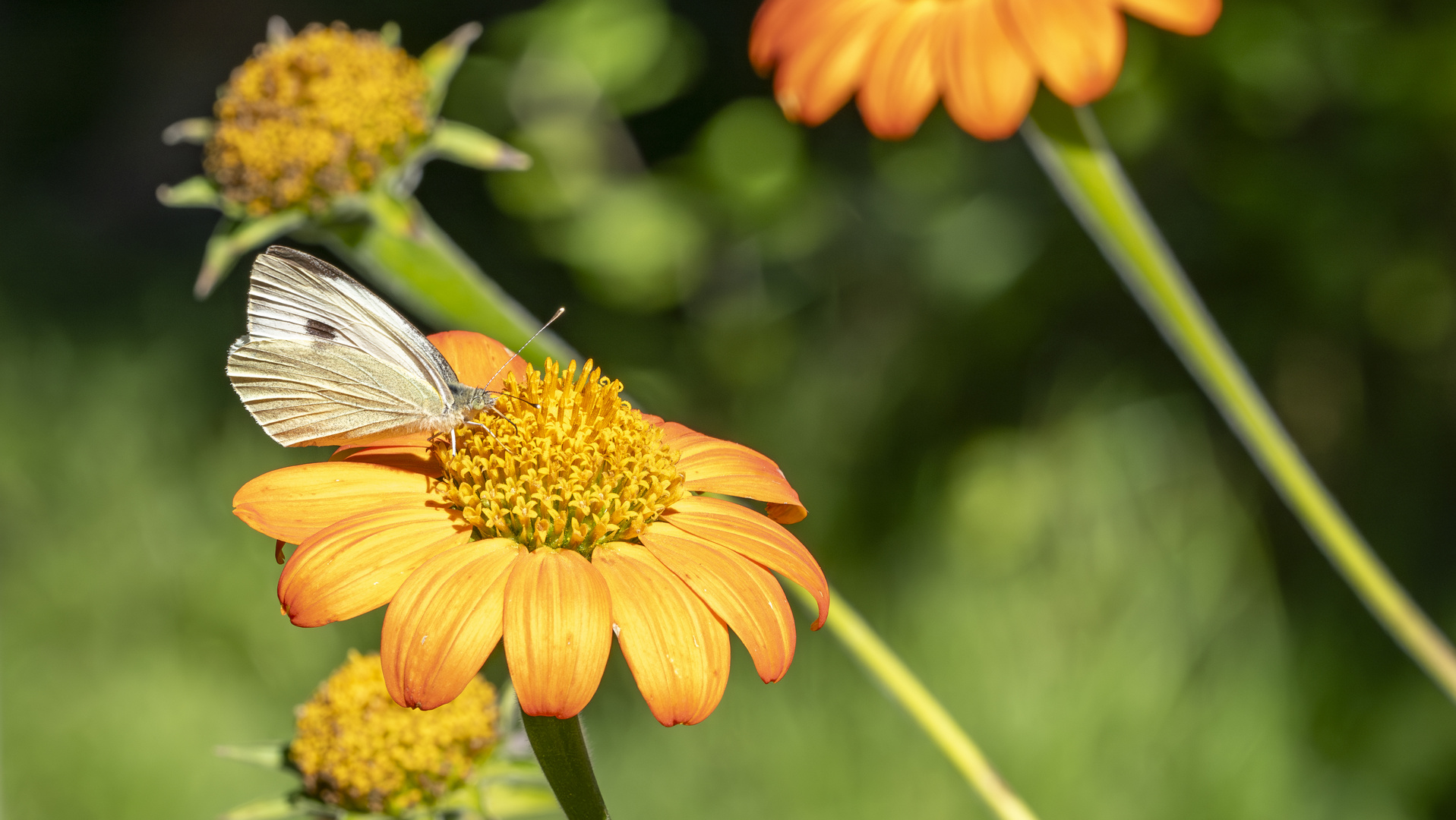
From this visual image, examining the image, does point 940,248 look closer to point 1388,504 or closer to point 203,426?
point 1388,504

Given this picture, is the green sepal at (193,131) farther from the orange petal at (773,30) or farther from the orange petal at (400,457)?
the orange petal at (773,30)

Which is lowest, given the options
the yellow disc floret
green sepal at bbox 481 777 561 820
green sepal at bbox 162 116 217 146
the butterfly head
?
green sepal at bbox 481 777 561 820

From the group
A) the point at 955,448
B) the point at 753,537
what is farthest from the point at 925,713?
the point at 955,448

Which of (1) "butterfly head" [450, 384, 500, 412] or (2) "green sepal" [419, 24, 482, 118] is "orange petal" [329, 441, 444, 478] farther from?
(2) "green sepal" [419, 24, 482, 118]

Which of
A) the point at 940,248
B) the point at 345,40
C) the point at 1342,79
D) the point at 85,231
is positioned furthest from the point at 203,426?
the point at 1342,79

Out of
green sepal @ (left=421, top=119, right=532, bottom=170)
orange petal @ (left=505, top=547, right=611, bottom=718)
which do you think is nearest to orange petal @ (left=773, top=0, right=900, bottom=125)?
green sepal @ (left=421, top=119, right=532, bottom=170)

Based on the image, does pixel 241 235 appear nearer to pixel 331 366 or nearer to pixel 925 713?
pixel 331 366
